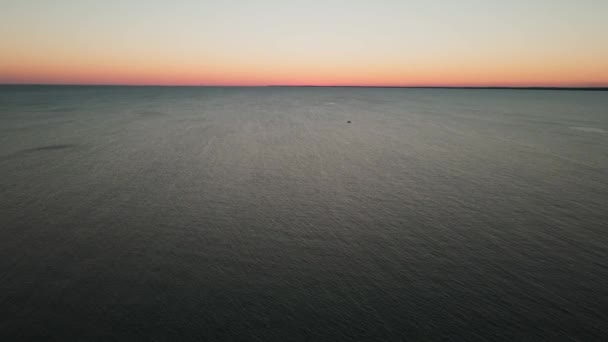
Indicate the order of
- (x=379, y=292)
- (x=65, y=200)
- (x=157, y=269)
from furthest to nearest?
(x=65, y=200), (x=157, y=269), (x=379, y=292)

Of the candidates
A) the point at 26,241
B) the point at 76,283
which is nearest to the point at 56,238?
the point at 26,241

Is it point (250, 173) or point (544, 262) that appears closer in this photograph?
point (544, 262)

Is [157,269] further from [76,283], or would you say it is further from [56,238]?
[56,238]

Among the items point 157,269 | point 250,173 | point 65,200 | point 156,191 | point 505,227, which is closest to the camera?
point 157,269

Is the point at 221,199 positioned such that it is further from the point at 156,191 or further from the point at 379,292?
the point at 379,292

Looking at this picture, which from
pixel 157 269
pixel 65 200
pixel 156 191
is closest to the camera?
pixel 157 269

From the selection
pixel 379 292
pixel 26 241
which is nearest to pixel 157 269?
pixel 26 241

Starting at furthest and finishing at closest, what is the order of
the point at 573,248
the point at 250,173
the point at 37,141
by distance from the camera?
the point at 37,141 → the point at 250,173 → the point at 573,248

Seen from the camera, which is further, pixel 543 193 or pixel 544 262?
pixel 543 193

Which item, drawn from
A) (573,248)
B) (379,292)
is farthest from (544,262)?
(379,292)
